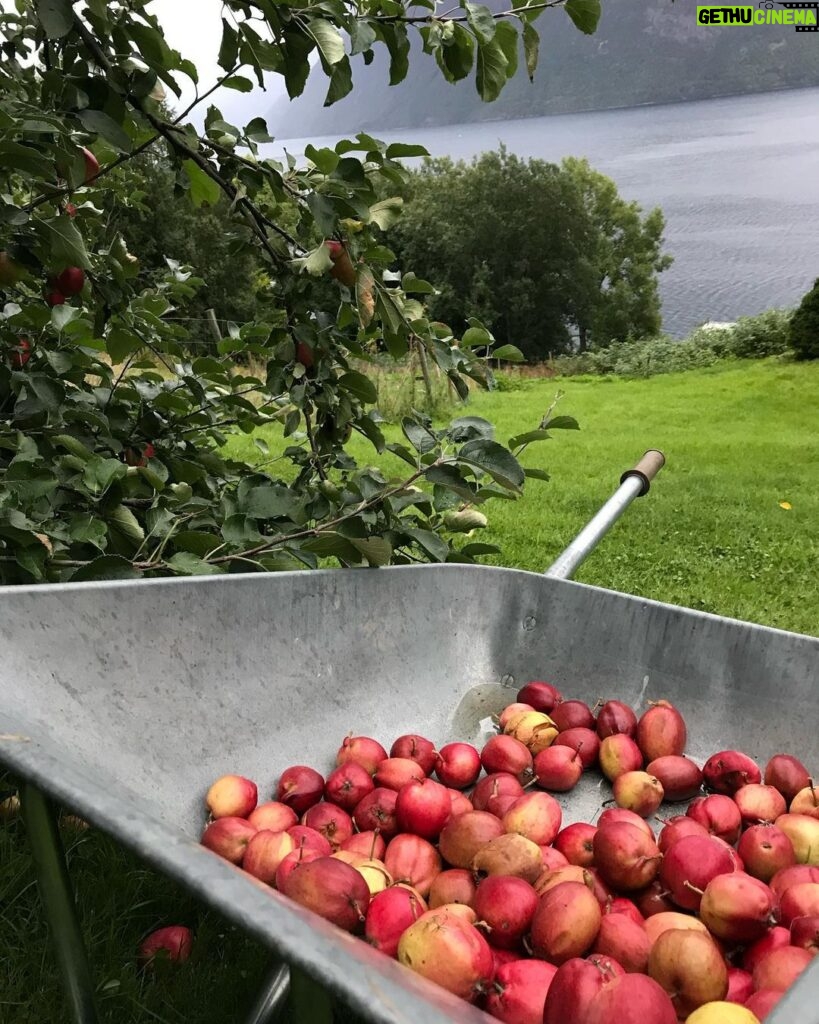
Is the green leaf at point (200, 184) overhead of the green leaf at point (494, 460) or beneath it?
overhead

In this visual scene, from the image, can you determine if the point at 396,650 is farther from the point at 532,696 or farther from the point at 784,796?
the point at 784,796

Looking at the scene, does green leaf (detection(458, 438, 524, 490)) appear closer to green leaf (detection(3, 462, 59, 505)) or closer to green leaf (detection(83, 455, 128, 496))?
green leaf (detection(83, 455, 128, 496))

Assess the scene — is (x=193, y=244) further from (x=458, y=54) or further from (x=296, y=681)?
(x=296, y=681)

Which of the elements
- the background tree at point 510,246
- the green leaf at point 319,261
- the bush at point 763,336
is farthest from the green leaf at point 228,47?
the background tree at point 510,246

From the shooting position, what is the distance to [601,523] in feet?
5.63

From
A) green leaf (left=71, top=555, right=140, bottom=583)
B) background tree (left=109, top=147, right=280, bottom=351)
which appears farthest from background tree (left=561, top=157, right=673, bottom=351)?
green leaf (left=71, top=555, right=140, bottom=583)

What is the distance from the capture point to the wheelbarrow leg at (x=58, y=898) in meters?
0.69

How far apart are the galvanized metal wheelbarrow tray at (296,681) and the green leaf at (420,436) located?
0.23 metres

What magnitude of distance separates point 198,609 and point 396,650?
0.45 m

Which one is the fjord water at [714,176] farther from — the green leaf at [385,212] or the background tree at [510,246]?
the green leaf at [385,212]

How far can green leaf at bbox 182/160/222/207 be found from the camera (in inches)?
63.3

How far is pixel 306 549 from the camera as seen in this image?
1.39 metres

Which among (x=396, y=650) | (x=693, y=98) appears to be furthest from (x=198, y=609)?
(x=693, y=98)

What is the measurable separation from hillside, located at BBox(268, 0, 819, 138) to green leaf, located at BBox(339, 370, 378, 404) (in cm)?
10429
